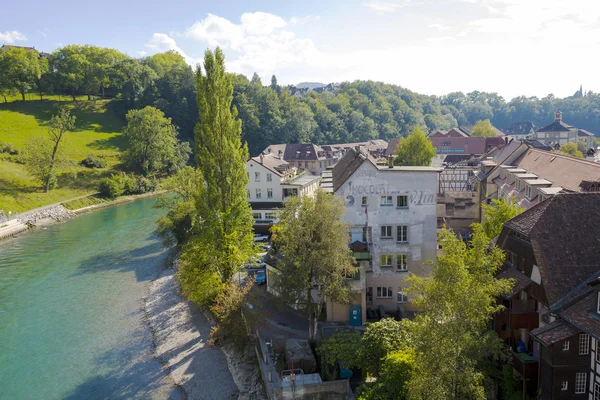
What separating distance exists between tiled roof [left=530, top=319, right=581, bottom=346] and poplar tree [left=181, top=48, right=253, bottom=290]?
17.7m

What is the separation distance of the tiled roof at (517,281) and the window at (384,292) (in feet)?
29.8

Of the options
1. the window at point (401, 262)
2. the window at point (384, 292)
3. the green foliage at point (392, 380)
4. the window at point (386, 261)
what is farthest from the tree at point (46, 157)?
the green foliage at point (392, 380)

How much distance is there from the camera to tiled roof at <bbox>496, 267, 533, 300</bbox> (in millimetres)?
17938

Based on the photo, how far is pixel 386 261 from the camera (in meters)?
27.9

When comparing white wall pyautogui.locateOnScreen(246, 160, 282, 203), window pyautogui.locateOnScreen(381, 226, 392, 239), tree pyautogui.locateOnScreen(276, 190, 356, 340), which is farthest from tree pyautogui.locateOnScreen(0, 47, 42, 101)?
window pyautogui.locateOnScreen(381, 226, 392, 239)

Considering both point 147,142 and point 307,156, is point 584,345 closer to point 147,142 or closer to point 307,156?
point 307,156

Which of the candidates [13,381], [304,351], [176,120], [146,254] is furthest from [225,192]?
[176,120]

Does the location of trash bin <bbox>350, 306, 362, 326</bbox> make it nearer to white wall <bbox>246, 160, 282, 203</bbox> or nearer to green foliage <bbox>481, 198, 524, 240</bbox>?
green foliage <bbox>481, 198, 524, 240</bbox>

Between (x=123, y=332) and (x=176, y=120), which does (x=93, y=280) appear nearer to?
(x=123, y=332)

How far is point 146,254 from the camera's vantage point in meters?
47.3

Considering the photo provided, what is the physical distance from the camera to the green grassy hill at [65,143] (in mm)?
70938

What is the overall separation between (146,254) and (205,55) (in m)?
26.2

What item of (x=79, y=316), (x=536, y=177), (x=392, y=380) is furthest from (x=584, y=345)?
(x=79, y=316)

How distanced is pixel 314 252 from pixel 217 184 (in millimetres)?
9507
